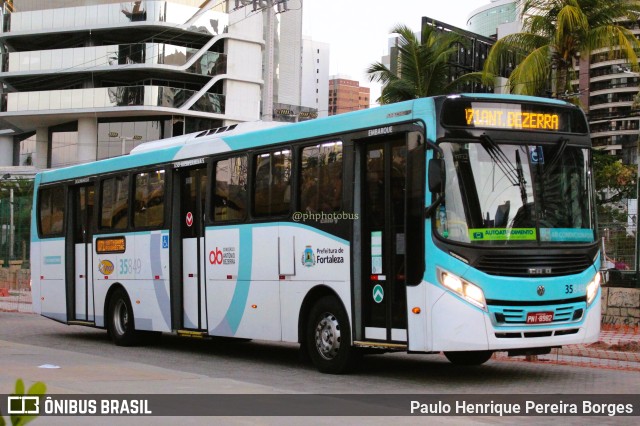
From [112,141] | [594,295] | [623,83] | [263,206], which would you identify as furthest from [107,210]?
[623,83]

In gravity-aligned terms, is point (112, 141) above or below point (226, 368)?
above

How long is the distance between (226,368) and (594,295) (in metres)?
5.46

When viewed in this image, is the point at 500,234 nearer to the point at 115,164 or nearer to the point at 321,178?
the point at 321,178

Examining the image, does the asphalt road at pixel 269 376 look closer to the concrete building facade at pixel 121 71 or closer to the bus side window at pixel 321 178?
the bus side window at pixel 321 178

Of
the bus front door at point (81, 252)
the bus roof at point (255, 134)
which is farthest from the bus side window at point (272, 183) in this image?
the bus front door at point (81, 252)

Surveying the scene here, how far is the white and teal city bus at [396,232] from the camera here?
11.0 meters

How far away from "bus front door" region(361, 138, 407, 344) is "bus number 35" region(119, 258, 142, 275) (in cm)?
651

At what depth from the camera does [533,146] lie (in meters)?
11.6

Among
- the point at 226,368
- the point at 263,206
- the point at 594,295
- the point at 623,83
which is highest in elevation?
the point at 623,83

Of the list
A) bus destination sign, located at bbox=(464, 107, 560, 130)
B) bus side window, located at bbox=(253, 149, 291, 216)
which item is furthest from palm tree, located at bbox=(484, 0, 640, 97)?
bus destination sign, located at bbox=(464, 107, 560, 130)

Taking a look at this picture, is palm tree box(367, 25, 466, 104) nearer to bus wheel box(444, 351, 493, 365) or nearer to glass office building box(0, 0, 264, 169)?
bus wheel box(444, 351, 493, 365)

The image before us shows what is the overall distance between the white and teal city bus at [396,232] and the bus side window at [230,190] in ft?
0.10

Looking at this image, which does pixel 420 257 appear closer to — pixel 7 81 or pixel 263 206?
pixel 263 206

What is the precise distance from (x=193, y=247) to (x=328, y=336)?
4.06 meters
